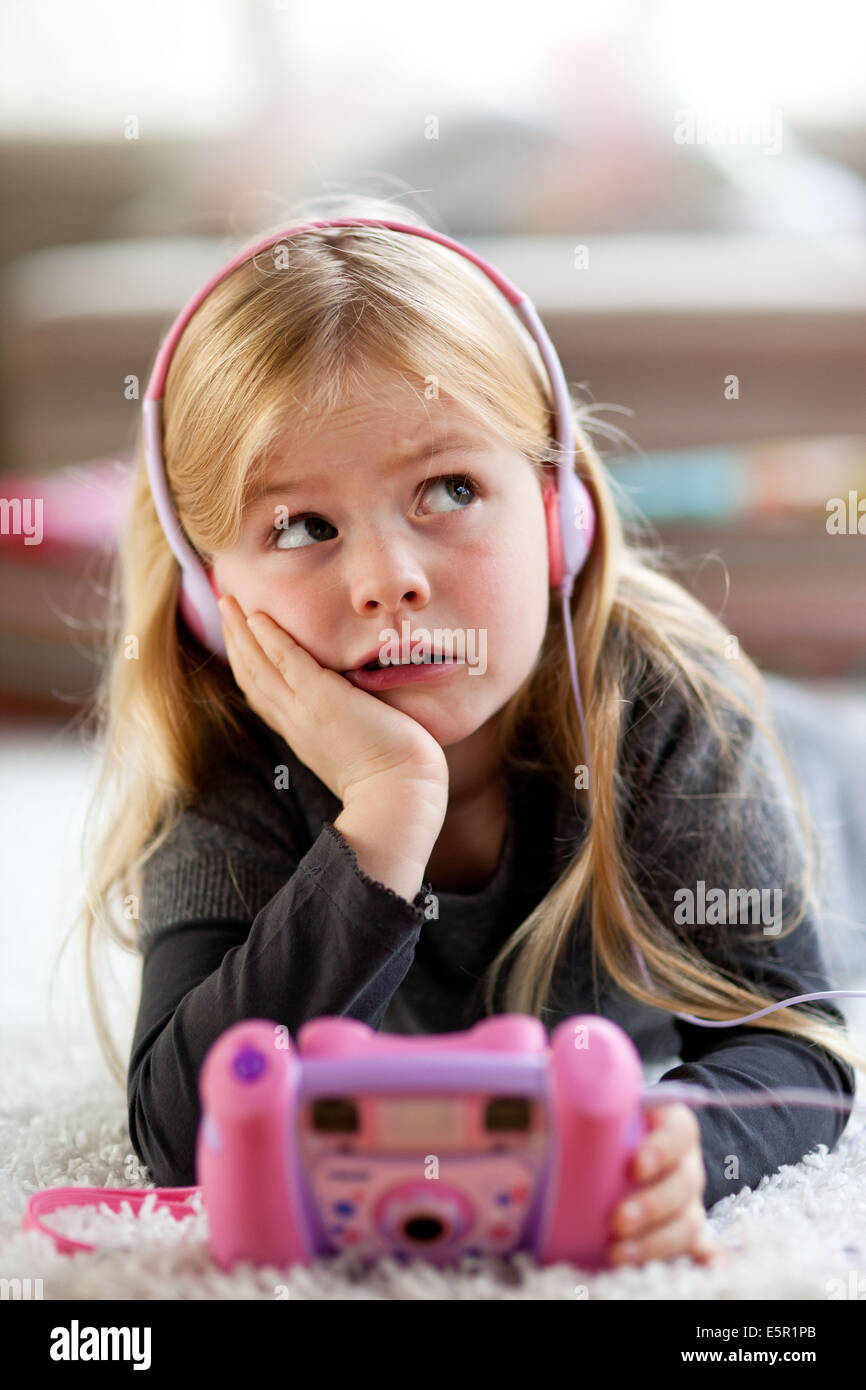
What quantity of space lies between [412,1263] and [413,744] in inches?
9.4

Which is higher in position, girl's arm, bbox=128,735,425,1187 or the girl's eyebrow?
the girl's eyebrow

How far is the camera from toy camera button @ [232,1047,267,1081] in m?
0.45

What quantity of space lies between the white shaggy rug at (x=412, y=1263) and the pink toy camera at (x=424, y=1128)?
0.03m

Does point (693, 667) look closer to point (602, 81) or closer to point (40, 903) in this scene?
point (40, 903)

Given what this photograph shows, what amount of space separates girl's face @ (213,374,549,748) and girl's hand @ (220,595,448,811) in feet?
0.04

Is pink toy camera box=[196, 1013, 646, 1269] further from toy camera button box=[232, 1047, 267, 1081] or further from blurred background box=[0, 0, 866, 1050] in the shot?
blurred background box=[0, 0, 866, 1050]

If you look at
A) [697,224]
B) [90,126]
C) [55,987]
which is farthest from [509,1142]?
[90,126]

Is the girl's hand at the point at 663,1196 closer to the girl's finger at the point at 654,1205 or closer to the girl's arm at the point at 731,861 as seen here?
the girl's finger at the point at 654,1205

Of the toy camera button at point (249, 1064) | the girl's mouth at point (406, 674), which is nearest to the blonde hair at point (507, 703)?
the girl's mouth at point (406, 674)

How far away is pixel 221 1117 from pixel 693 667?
45 centimetres

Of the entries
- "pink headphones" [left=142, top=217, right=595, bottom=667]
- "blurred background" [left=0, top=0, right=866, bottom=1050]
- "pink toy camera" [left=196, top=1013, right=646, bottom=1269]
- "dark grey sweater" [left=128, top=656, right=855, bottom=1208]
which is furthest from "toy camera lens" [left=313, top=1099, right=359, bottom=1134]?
"blurred background" [left=0, top=0, right=866, bottom=1050]

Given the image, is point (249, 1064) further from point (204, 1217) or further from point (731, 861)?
point (731, 861)

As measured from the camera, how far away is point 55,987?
991 mm

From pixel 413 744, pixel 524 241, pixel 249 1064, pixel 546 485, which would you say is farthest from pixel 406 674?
pixel 524 241
